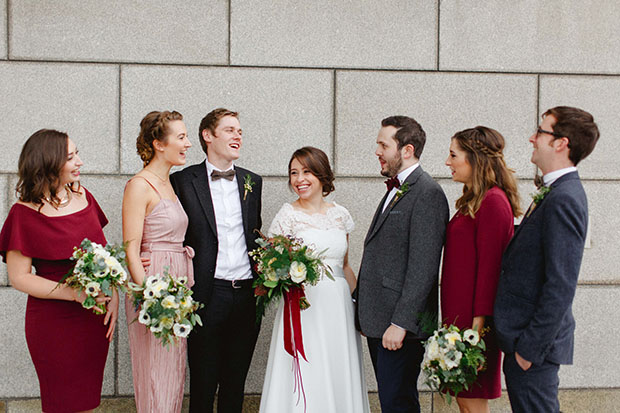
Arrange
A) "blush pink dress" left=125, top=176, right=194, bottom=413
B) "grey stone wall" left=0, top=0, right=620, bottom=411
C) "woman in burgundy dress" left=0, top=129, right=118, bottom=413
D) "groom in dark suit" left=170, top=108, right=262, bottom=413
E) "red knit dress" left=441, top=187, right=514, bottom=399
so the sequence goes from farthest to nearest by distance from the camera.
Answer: "grey stone wall" left=0, top=0, right=620, bottom=411 → "groom in dark suit" left=170, top=108, right=262, bottom=413 → "blush pink dress" left=125, top=176, right=194, bottom=413 → "woman in burgundy dress" left=0, top=129, right=118, bottom=413 → "red knit dress" left=441, top=187, right=514, bottom=399

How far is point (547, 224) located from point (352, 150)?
8.27 feet

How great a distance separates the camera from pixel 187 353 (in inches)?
168

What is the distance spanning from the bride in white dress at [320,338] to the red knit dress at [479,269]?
0.82 m

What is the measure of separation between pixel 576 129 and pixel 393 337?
160cm

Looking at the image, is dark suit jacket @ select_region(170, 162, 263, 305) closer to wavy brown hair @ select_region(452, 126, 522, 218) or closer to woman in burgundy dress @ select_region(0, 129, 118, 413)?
woman in burgundy dress @ select_region(0, 129, 118, 413)

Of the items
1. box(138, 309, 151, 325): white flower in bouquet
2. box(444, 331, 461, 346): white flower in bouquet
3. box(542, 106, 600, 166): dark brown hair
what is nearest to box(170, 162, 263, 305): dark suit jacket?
box(138, 309, 151, 325): white flower in bouquet

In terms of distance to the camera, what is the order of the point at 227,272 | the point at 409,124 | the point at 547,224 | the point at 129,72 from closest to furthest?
the point at 547,224 < the point at 409,124 < the point at 227,272 < the point at 129,72

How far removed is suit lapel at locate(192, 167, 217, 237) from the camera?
4031 mm

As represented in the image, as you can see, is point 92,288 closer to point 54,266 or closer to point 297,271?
point 54,266

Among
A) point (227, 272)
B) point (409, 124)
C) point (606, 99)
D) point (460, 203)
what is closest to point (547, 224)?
point (460, 203)

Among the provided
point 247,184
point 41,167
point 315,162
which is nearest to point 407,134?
point 315,162

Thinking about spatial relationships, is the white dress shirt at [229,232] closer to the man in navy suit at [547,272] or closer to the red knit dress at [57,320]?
the red knit dress at [57,320]

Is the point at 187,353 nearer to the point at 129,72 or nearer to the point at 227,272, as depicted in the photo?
the point at 227,272

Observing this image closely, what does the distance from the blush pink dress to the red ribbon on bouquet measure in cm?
71
